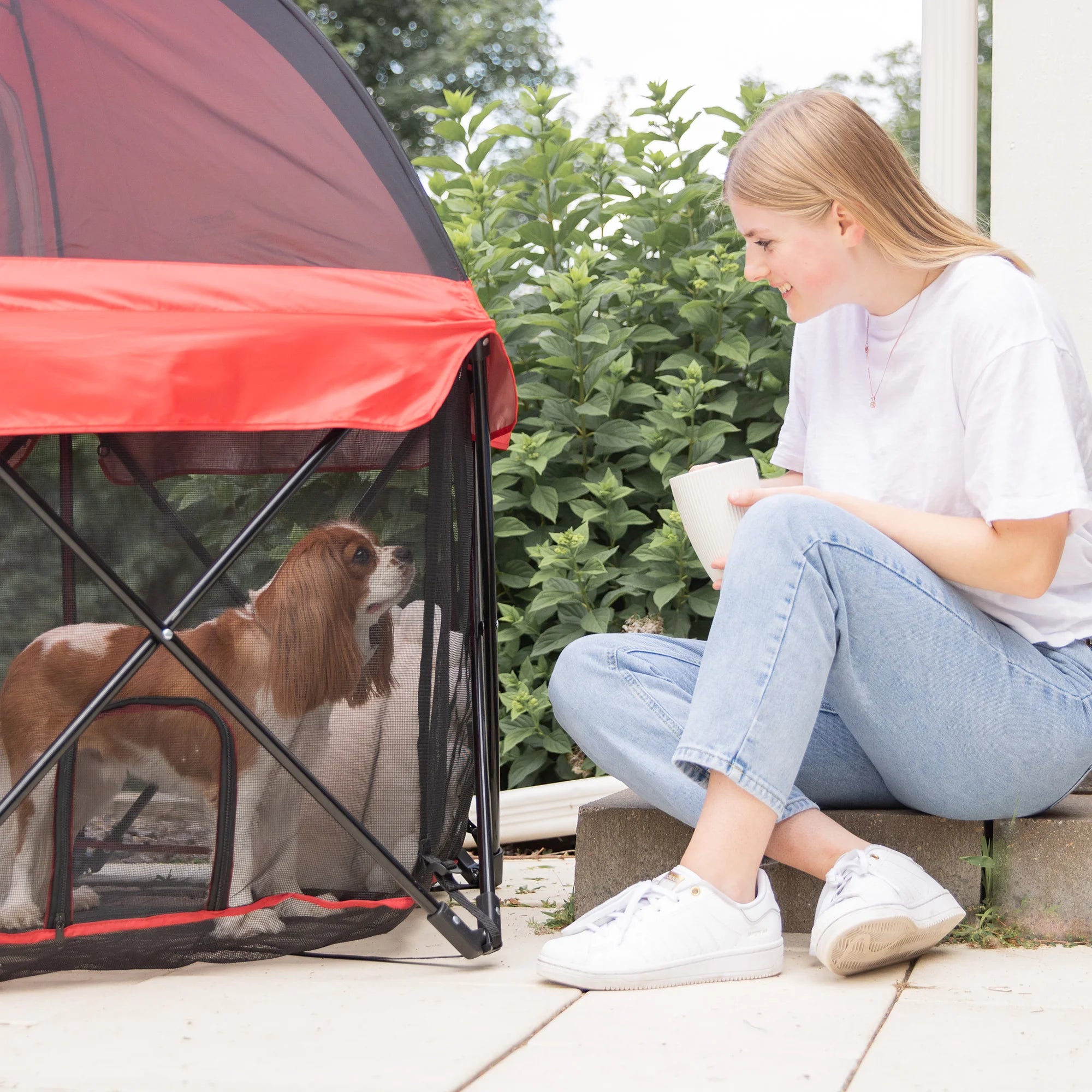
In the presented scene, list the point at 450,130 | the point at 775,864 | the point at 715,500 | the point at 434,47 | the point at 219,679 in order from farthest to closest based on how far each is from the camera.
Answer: the point at 434,47
the point at 450,130
the point at 775,864
the point at 715,500
the point at 219,679

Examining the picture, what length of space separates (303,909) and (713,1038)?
587mm

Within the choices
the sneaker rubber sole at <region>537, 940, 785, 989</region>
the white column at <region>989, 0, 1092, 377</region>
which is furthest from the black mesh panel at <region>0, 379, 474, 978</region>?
the white column at <region>989, 0, 1092, 377</region>

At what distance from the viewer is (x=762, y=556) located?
4.75 feet

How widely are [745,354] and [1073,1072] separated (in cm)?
175

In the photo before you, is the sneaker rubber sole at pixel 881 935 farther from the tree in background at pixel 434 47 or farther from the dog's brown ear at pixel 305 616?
the tree in background at pixel 434 47

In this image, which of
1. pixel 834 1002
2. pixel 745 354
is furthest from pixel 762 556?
pixel 745 354

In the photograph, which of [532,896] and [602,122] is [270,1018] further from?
[602,122]

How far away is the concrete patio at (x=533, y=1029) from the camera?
116cm

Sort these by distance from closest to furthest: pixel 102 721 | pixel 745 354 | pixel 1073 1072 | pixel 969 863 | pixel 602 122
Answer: pixel 1073 1072 < pixel 102 721 < pixel 969 863 < pixel 745 354 < pixel 602 122

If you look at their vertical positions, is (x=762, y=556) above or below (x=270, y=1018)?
above

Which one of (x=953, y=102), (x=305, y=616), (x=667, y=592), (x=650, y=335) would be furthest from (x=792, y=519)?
(x=953, y=102)

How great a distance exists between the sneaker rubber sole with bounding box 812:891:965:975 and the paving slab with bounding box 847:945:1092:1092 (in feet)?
0.14

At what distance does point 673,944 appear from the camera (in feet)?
4.69

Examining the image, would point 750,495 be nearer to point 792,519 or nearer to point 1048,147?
point 792,519
